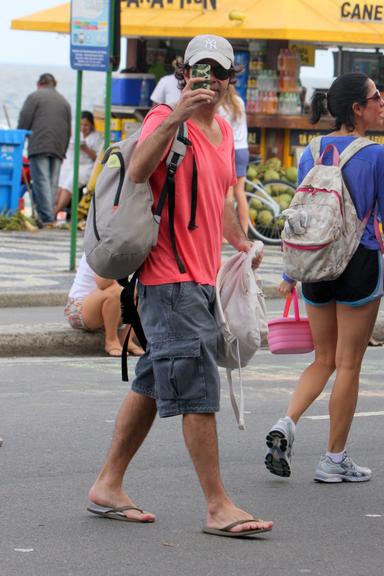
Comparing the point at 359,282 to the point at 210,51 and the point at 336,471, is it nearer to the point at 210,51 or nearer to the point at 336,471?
the point at 336,471

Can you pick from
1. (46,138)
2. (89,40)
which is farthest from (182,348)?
(46,138)

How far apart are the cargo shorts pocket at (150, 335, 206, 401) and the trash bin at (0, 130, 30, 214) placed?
14726mm

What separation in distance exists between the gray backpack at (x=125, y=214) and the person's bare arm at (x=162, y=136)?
6 centimetres

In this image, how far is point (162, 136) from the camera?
5523 millimetres

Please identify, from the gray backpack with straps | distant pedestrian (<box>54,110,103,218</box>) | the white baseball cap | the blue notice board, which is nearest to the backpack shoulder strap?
the gray backpack with straps

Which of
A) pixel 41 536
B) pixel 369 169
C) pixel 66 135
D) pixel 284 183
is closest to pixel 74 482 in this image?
pixel 41 536

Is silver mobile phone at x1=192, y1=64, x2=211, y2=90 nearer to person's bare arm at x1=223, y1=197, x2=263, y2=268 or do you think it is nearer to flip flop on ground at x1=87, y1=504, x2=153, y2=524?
person's bare arm at x1=223, y1=197, x2=263, y2=268

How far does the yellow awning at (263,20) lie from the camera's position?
18.5m

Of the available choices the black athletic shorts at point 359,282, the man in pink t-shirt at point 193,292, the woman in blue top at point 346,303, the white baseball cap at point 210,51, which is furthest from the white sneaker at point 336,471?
the white baseball cap at point 210,51

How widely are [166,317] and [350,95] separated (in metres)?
1.63

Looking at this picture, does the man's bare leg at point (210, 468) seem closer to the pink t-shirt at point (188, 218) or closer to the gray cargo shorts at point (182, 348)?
the gray cargo shorts at point (182, 348)

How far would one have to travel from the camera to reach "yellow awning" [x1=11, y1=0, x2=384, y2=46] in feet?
60.5

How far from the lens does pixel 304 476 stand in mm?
7023

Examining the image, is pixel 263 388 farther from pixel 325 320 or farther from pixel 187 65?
pixel 187 65
